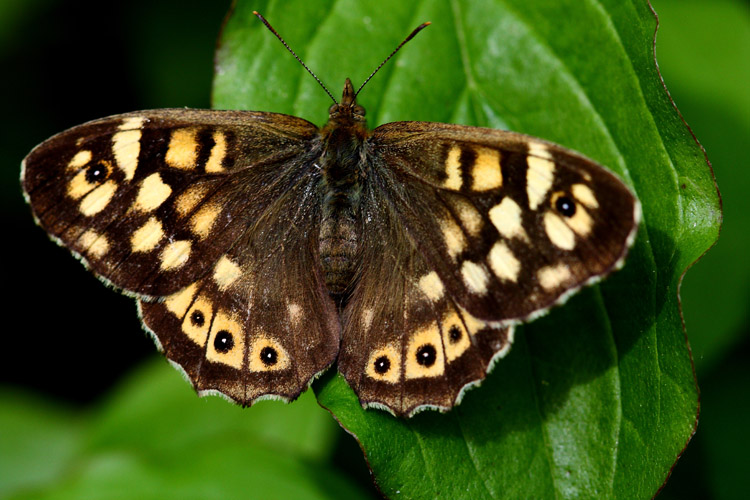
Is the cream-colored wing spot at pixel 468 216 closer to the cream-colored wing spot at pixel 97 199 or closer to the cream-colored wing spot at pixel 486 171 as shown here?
the cream-colored wing spot at pixel 486 171

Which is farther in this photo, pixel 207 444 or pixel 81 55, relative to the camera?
pixel 81 55

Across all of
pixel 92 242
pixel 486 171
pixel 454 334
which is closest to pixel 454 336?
pixel 454 334

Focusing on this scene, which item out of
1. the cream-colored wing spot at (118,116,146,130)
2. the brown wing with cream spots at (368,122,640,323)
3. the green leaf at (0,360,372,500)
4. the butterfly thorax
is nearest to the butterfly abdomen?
the butterfly thorax

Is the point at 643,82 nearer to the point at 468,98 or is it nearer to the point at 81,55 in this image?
the point at 468,98

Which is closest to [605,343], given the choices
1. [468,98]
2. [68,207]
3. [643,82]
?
[643,82]

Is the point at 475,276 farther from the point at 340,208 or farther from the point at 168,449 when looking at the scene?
the point at 168,449

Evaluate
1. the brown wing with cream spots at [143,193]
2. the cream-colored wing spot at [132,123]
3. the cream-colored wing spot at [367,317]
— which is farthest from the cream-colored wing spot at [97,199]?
the cream-colored wing spot at [367,317]

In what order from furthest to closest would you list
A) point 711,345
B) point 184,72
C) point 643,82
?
point 184,72 < point 711,345 < point 643,82
